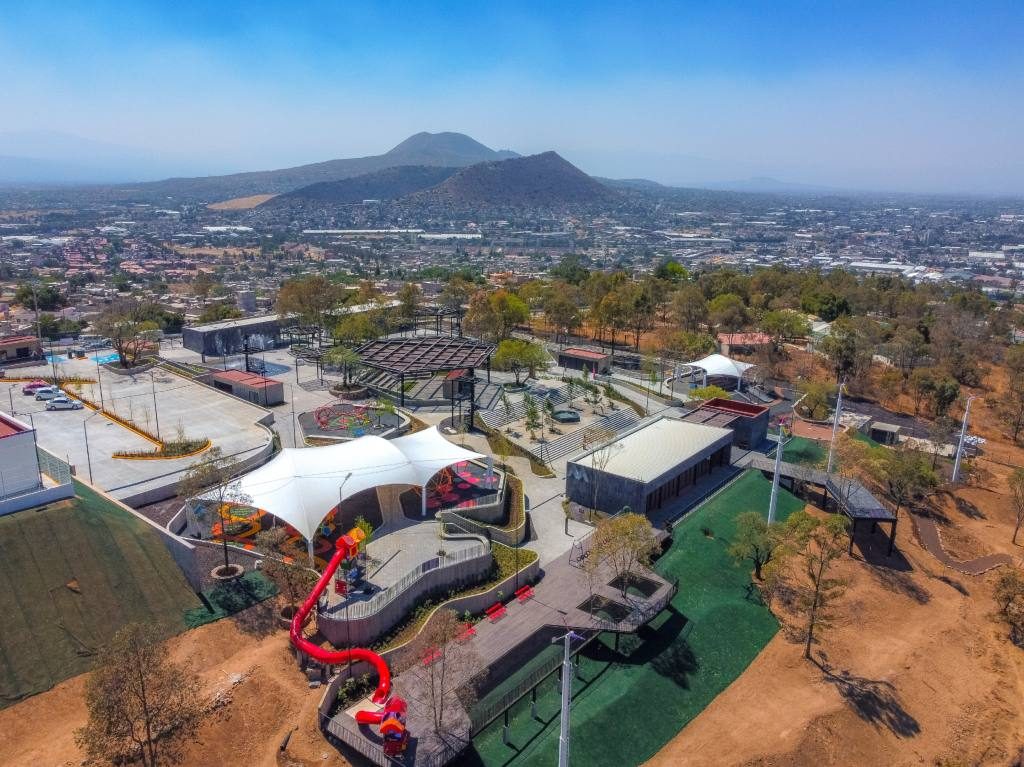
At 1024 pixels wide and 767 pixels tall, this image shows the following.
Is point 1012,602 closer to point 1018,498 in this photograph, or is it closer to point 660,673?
point 1018,498

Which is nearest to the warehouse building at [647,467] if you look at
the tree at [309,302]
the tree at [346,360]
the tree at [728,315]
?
the tree at [346,360]

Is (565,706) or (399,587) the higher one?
(565,706)

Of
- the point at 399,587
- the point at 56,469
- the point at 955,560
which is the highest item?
the point at 56,469

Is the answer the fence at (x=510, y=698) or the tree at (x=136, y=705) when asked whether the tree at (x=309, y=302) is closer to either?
the fence at (x=510, y=698)

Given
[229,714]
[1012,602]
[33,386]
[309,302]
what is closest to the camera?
[229,714]

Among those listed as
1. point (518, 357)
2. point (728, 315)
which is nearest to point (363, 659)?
point (518, 357)

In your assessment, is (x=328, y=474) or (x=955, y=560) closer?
(x=328, y=474)
